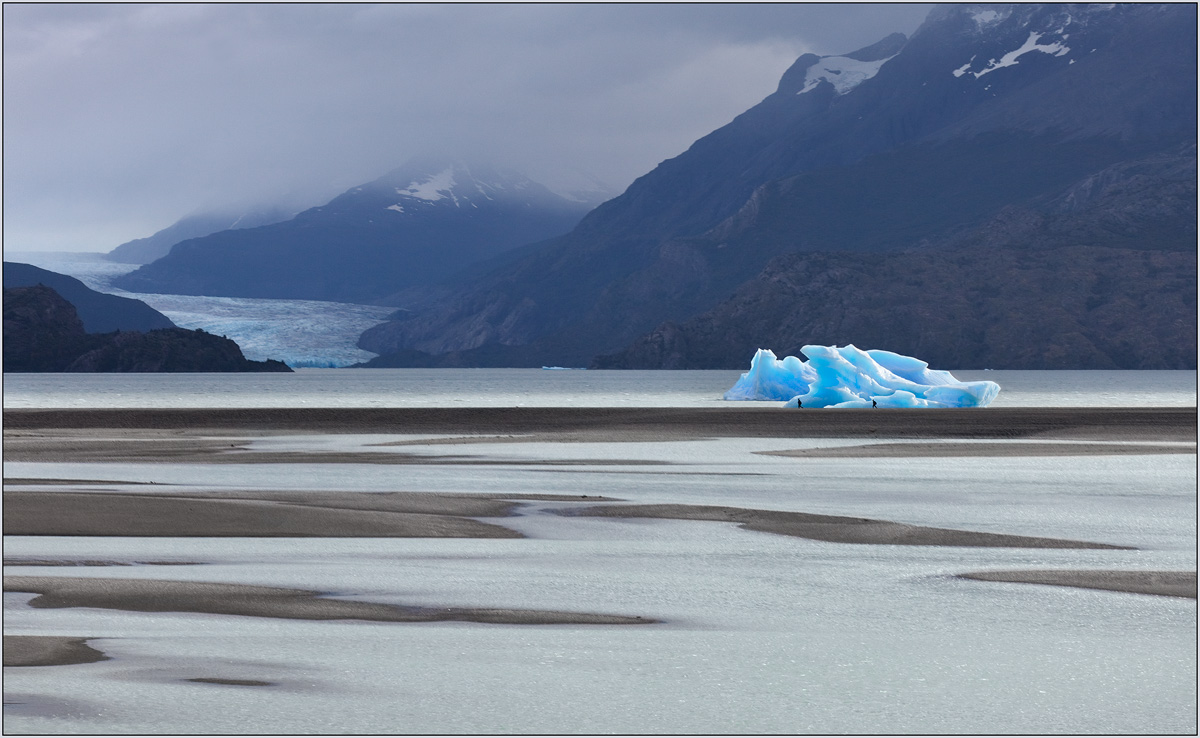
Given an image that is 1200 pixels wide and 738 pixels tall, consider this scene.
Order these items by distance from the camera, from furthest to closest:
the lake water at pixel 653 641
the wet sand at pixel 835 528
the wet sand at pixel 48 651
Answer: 1. the wet sand at pixel 835 528
2. the wet sand at pixel 48 651
3. the lake water at pixel 653 641

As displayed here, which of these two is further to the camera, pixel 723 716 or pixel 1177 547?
pixel 1177 547

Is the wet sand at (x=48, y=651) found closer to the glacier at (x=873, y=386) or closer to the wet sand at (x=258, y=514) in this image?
the wet sand at (x=258, y=514)

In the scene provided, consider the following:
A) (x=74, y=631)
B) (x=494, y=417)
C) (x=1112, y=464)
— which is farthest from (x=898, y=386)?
(x=74, y=631)

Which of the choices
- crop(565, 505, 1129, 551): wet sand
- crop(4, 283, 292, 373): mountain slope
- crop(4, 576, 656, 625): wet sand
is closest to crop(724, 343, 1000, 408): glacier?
crop(565, 505, 1129, 551): wet sand

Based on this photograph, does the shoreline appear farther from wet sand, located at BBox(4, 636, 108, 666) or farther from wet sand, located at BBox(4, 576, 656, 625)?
wet sand, located at BBox(4, 636, 108, 666)

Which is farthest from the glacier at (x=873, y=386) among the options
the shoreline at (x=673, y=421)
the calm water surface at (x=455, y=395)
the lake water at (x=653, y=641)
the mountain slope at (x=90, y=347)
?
the mountain slope at (x=90, y=347)

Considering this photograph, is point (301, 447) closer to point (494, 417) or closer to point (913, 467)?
point (913, 467)
